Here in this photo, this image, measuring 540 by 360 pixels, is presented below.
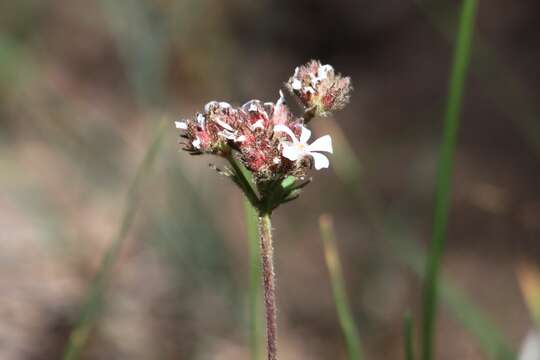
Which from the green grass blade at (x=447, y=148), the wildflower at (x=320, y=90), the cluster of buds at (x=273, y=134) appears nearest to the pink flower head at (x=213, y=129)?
the cluster of buds at (x=273, y=134)

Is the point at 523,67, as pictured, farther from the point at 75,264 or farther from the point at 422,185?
the point at 75,264

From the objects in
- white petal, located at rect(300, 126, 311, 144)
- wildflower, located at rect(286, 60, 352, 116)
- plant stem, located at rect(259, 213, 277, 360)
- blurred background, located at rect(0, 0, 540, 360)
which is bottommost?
plant stem, located at rect(259, 213, 277, 360)

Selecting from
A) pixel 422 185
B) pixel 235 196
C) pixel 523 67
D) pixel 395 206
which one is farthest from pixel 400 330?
pixel 523 67

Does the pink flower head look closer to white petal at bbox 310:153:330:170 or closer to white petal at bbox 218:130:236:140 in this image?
white petal at bbox 218:130:236:140

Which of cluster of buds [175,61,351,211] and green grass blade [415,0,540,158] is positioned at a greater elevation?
green grass blade [415,0,540,158]

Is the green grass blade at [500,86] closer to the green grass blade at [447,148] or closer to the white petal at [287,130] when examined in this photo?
the green grass blade at [447,148]

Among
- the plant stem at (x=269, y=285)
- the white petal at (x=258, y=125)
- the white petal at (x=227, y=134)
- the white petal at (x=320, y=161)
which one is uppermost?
the white petal at (x=258, y=125)

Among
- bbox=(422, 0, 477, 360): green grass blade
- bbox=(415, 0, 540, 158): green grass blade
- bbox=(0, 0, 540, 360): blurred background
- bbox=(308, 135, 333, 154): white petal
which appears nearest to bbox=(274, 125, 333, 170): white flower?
bbox=(308, 135, 333, 154): white petal

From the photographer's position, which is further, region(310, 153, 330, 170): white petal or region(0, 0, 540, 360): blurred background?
region(0, 0, 540, 360): blurred background
